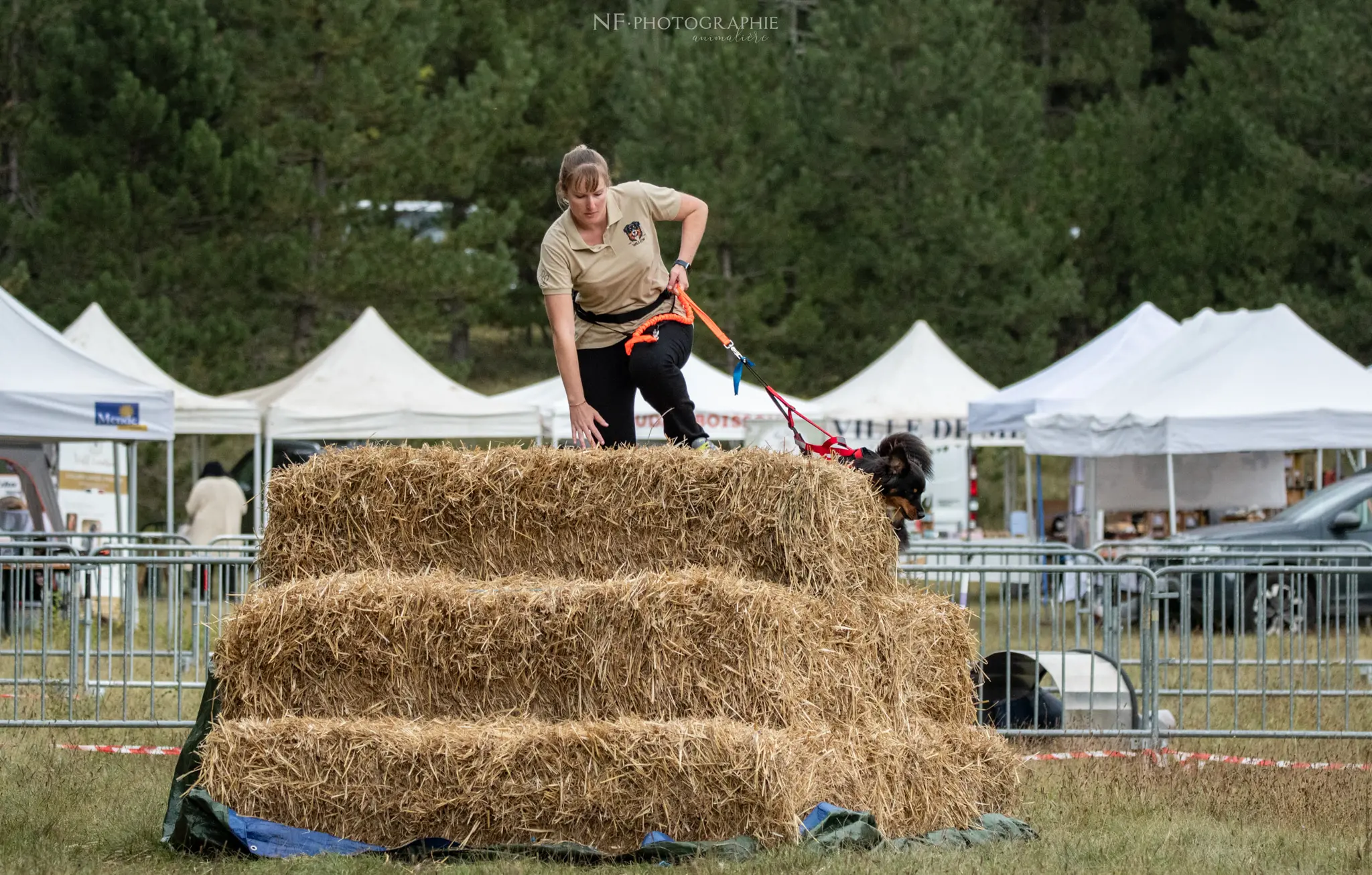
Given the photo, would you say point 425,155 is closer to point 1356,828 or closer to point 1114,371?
point 1114,371

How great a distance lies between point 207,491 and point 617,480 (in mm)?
12918

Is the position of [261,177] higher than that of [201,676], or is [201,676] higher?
[261,177]

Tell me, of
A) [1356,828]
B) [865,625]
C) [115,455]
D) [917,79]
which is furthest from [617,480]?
[917,79]

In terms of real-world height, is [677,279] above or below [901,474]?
above

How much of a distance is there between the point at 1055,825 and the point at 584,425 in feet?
7.67

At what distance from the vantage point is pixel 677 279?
7035 millimetres

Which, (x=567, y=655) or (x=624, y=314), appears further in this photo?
(x=624, y=314)

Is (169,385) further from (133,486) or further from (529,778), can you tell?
(529,778)

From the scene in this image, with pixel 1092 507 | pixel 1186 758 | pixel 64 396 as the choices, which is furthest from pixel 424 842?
pixel 1092 507

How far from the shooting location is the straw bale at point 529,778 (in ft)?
18.4

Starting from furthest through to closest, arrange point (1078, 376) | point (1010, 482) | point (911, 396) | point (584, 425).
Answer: point (1010, 482) < point (911, 396) < point (1078, 376) < point (584, 425)

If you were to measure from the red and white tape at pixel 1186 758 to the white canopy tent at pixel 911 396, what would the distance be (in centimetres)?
1324

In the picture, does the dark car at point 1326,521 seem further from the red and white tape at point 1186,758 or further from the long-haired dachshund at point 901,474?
the long-haired dachshund at point 901,474

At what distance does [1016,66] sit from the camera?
34000mm
